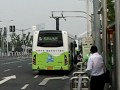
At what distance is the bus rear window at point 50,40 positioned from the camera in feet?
99.0

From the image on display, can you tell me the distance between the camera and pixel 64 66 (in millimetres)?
29641

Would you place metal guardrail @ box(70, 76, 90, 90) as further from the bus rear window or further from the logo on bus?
the bus rear window

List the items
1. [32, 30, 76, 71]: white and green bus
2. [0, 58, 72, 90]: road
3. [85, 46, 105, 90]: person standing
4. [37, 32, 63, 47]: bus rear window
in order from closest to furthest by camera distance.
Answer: [85, 46, 105, 90]: person standing, [0, 58, 72, 90]: road, [32, 30, 76, 71]: white and green bus, [37, 32, 63, 47]: bus rear window

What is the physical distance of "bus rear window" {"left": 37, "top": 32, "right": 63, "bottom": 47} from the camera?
30.2 meters

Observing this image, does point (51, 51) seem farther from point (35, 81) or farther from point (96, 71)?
point (96, 71)

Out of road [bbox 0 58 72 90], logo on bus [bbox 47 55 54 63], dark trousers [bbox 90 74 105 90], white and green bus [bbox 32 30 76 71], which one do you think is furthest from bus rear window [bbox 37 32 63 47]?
dark trousers [bbox 90 74 105 90]

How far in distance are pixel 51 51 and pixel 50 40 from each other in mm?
824

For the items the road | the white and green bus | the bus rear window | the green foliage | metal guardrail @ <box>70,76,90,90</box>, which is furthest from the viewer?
the green foliage

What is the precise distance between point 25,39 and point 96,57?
393 ft

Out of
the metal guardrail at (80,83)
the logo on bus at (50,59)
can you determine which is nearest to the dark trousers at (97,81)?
the metal guardrail at (80,83)

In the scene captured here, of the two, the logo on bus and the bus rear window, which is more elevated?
the bus rear window

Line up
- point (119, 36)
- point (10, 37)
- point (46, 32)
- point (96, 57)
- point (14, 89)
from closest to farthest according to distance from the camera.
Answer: point (119, 36), point (96, 57), point (14, 89), point (46, 32), point (10, 37)

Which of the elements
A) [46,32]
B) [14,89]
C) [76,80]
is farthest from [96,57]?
[46,32]

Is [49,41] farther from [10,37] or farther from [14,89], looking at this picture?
[10,37]
